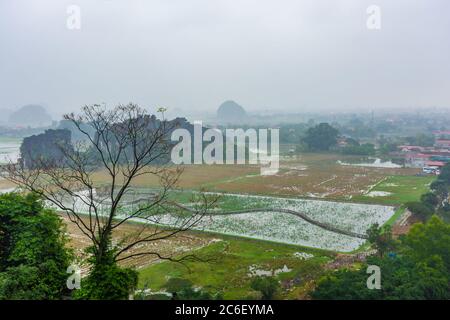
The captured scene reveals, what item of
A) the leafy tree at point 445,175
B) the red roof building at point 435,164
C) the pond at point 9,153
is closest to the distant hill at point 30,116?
the pond at point 9,153

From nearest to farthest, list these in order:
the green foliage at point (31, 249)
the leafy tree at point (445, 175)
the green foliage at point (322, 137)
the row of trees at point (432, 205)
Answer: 1. the green foliage at point (31, 249)
2. the row of trees at point (432, 205)
3. the leafy tree at point (445, 175)
4. the green foliage at point (322, 137)

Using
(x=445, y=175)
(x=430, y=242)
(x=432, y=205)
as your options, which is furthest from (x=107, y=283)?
(x=445, y=175)

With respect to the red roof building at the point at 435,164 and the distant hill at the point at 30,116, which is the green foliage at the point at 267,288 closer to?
the red roof building at the point at 435,164

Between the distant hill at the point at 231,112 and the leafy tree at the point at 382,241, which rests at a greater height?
the distant hill at the point at 231,112
